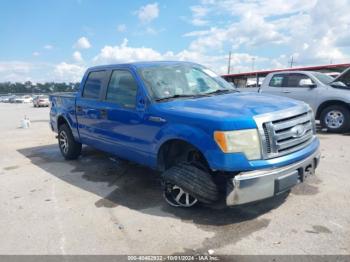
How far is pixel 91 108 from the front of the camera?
5.61m

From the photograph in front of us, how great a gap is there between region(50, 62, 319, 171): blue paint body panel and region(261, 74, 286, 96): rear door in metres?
5.96

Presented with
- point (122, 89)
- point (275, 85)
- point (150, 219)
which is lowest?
point (150, 219)

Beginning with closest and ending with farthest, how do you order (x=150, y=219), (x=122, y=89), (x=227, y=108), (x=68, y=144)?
1. (x=227, y=108)
2. (x=150, y=219)
3. (x=122, y=89)
4. (x=68, y=144)

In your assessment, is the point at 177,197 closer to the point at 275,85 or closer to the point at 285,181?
the point at 285,181

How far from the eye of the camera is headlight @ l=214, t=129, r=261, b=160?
3.32m

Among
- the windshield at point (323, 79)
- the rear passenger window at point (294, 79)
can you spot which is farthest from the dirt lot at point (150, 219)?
the rear passenger window at point (294, 79)

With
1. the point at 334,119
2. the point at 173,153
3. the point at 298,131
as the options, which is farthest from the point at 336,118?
the point at 173,153

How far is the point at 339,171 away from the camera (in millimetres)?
5199

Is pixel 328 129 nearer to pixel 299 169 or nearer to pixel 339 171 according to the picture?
pixel 339 171

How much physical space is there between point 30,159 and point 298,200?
5.87 meters

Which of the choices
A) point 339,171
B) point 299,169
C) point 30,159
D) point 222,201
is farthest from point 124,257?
point 30,159

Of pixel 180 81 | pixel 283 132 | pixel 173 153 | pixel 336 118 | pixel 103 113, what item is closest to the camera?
pixel 283 132

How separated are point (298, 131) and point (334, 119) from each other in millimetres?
5873

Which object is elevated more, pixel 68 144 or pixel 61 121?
pixel 61 121
